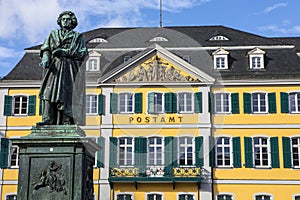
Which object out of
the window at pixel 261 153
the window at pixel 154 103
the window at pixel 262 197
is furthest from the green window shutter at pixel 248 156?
the window at pixel 154 103

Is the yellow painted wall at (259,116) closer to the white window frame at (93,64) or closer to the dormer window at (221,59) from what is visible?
the dormer window at (221,59)

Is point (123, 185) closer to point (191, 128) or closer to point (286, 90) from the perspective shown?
point (191, 128)

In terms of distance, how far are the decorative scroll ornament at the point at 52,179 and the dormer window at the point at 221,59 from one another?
20606 millimetres

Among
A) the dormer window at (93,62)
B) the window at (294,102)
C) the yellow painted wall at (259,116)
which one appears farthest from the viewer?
the dormer window at (93,62)

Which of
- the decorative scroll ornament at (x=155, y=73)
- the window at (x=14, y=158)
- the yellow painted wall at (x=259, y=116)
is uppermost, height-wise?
the decorative scroll ornament at (x=155, y=73)

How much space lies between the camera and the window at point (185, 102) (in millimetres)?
25344

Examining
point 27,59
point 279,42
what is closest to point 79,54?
point 27,59

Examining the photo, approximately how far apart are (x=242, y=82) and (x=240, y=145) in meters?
3.23

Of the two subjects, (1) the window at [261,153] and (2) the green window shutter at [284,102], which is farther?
(2) the green window shutter at [284,102]

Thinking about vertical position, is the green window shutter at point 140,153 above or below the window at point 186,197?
above

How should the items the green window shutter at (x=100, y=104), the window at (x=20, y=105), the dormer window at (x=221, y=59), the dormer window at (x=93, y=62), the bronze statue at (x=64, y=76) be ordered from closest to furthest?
1. the bronze statue at (x=64, y=76)
2. the green window shutter at (x=100, y=104)
3. the window at (x=20, y=105)
4. the dormer window at (x=221, y=59)
5. the dormer window at (x=93, y=62)

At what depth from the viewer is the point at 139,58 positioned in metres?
25.6

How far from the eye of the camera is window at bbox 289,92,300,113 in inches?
985

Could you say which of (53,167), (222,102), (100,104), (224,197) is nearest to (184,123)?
(222,102)
